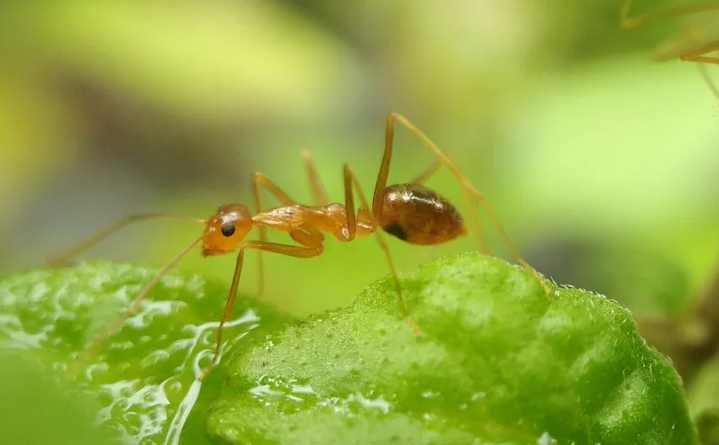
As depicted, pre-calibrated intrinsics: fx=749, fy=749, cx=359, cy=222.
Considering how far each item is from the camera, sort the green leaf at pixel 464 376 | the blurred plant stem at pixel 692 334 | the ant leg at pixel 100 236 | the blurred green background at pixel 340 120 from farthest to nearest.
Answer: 1. the blurred green background at pixel 340 120
2. the ant leg at pixel 100 236
3. the blurred plant stem at pixel 692 334
4. the green leaf at pixel 464 376

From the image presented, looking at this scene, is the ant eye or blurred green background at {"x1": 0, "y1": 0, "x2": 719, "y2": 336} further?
blurred green background at {"x1": 0, "y1": 0, "x2": 719, "y2": 336}

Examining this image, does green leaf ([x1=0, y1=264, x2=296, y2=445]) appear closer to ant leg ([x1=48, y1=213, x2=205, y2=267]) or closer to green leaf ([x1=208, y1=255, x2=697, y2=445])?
green leaf ([x1=208, y1=255, x2=697, y2=445])

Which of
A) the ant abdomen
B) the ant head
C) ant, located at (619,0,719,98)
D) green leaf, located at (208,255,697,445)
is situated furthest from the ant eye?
ant, located at (619,0,719,98)

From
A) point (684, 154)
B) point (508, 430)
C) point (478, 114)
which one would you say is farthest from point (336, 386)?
point (478, 114)

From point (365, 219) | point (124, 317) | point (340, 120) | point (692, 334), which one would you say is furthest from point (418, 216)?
point (340, 120)

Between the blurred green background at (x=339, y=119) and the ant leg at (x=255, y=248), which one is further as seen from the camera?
the blurred green background at (x=339, y=119)

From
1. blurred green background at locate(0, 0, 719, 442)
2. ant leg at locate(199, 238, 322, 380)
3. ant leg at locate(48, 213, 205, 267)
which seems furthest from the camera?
blurred green background at locate(0, 0, 719, 442)

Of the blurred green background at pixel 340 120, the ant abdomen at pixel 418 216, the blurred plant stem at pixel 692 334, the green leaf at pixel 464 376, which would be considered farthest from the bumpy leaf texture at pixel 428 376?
the blurred green background at pixel 340 120

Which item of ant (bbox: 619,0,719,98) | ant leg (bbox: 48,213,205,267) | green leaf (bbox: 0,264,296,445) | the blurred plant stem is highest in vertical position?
ant (bbox: 619,0,719,98)

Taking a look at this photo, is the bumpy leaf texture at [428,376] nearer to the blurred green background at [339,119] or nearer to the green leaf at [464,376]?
the green leaf at [464,376]
